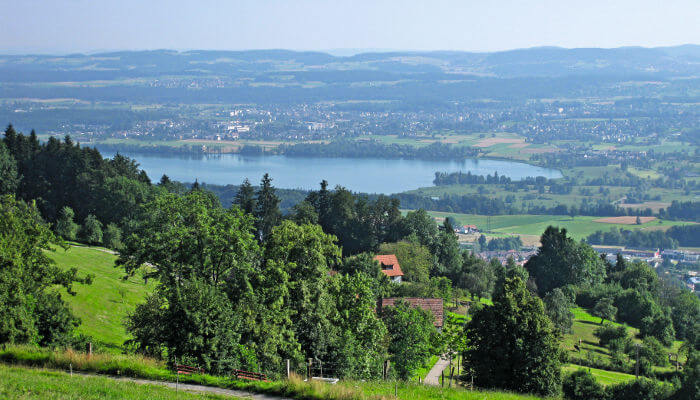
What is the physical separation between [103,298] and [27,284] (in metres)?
9.02

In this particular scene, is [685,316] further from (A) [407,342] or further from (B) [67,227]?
(B) [67,227]

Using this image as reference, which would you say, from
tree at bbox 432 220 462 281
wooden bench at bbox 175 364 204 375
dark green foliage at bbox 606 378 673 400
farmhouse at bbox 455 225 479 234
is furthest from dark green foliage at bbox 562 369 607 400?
farmhouse at bbox 455 225 479 234

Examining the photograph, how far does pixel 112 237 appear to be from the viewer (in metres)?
46.8

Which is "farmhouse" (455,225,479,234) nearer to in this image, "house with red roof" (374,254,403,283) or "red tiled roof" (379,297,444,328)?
"house with red roof" (374,254,403,283)

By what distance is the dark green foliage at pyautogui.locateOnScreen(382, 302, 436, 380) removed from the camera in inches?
1058

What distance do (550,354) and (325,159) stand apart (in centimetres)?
17424

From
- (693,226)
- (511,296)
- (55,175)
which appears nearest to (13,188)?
(55,175)

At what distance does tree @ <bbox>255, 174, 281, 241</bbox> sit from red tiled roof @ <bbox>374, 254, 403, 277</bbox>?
449 inches

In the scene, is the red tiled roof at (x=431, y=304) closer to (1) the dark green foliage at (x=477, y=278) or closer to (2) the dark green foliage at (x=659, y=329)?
(1) the dark green foliage at (x=477, y=278)

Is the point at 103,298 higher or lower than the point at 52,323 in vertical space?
lower

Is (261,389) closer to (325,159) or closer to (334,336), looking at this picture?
(334,336)

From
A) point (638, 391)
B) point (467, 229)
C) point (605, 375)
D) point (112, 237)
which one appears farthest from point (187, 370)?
point (467, 229)

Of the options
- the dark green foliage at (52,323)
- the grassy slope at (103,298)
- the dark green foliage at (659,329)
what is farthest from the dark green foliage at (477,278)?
the dark green foliage at (52,323)

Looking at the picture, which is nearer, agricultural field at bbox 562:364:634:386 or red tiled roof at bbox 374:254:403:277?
agricultural field at bbox 562:364:634:386
